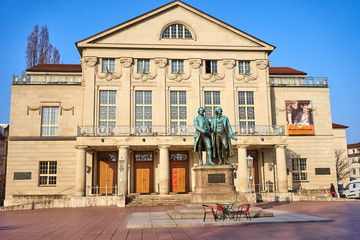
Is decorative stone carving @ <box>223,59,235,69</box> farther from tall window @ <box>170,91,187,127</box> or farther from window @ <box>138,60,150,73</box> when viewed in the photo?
window @ <box>138,60,150,73</box>

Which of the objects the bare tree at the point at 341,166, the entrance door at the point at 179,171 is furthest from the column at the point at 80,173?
the bare tree at the point at 341,166

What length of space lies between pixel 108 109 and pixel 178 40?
30.3 ft

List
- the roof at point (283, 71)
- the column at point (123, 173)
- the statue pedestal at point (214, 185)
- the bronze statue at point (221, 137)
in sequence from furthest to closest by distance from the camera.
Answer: the roof at point (283, 71)
the column at point (123, 173)
the bronze statue at point (221, 137)
the statue pedestal at point (214, 185)

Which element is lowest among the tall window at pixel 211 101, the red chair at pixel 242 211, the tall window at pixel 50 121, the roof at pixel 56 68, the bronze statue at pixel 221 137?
the red chair at pixel 242 211

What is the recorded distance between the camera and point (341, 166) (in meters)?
44.4

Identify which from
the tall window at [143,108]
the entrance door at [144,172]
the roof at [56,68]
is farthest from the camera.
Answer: the roof at [56,68]

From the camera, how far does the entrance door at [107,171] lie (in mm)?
29500

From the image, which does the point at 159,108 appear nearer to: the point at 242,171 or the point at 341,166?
the point at 242,171

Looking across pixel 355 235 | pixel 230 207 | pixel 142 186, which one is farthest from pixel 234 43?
pixel 355 235

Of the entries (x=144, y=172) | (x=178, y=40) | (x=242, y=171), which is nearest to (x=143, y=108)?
(x=144, y=172)

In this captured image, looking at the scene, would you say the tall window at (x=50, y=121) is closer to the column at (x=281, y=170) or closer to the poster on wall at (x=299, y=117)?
the column at (x=281, y=170)

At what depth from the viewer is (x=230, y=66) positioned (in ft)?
104

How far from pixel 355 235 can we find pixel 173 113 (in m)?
21.9

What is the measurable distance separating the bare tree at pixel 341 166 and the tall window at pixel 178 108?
82.5 ft
